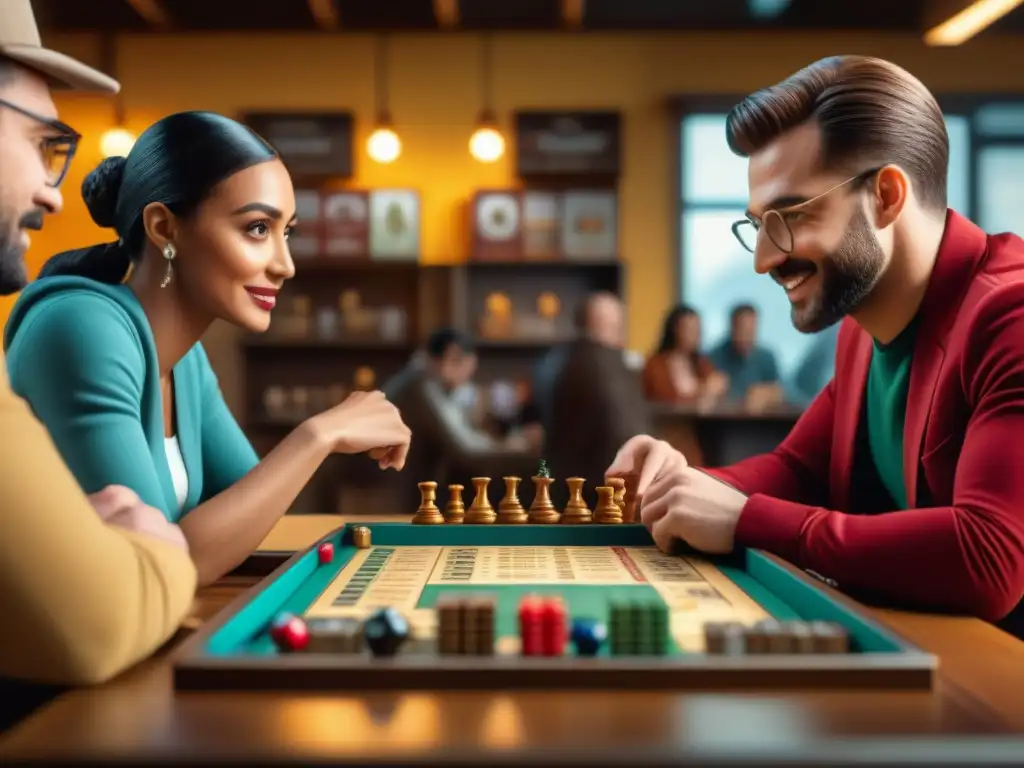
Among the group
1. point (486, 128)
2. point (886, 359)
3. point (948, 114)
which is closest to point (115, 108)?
point (486, 128)

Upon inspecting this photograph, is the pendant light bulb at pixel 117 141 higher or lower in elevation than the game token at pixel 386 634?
higher

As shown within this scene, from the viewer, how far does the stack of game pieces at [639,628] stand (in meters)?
0.97

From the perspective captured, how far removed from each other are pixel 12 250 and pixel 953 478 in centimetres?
133

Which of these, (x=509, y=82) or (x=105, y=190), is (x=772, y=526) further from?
(x=509, y=82)

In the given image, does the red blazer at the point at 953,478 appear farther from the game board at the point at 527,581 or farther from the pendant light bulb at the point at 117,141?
the pendant light bulb at the point at 117,141

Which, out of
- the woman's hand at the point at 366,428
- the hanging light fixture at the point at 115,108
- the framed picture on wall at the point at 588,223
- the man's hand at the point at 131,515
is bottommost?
the man's hand at the point at 131,515

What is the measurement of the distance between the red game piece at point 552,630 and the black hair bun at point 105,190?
3.90 feet

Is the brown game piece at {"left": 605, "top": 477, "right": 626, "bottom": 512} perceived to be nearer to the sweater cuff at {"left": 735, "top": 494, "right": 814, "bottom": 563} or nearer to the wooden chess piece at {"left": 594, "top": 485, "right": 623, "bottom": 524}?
the wooden chess piece at {"left": 594, "top": 485, "right": 623, "bottom": 524}

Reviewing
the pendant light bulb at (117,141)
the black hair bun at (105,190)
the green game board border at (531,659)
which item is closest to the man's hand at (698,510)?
the green game board border at (531,659)

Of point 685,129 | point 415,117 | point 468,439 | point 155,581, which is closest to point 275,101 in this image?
point 415,117

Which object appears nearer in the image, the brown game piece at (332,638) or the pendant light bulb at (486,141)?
the brown game piece at (332,638)

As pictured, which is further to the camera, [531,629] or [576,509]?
[576,509]

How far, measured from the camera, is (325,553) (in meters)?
1.55

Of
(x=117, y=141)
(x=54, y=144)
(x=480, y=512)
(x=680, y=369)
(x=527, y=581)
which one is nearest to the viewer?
(x=54, y=144)
